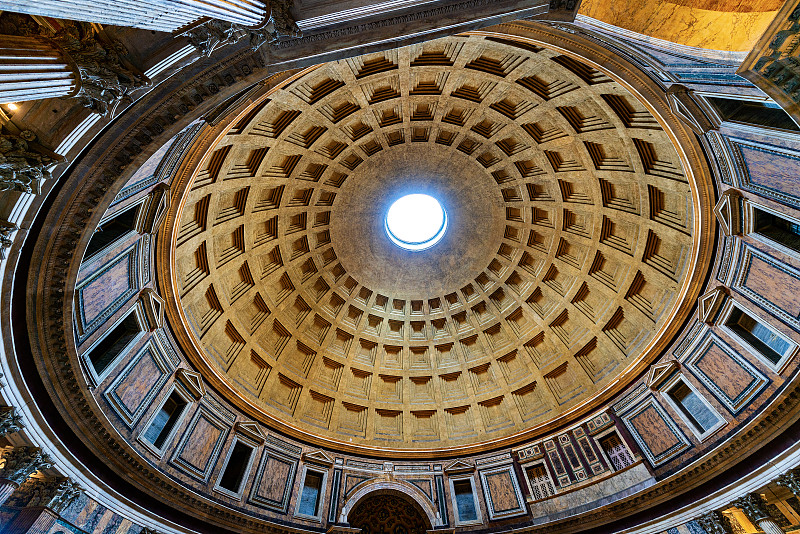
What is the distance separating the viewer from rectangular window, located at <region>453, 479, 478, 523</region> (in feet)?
69.7

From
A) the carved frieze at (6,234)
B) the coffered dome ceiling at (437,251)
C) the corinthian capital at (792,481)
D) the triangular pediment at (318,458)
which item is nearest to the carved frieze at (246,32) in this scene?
the carved frieze at (6,234)

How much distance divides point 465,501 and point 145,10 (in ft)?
73.5

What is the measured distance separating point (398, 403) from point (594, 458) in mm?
10619

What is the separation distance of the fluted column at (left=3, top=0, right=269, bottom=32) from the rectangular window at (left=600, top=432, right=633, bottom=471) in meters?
20.8

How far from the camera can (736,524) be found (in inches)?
596

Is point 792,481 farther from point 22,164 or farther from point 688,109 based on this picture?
point 22,164

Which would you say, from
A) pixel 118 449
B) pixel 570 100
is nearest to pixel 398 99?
pixel 570 100

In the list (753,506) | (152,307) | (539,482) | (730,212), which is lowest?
(753,506)

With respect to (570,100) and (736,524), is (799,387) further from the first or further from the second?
(570,100)

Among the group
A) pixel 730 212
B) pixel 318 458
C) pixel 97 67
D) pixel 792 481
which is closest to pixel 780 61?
pixel 730 212

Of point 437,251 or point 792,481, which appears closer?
point 792,481

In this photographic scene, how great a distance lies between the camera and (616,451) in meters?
20.2

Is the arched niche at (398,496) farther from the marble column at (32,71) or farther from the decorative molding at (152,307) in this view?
the marble column at (32,71)

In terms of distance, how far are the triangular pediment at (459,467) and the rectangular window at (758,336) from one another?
42.8ft
